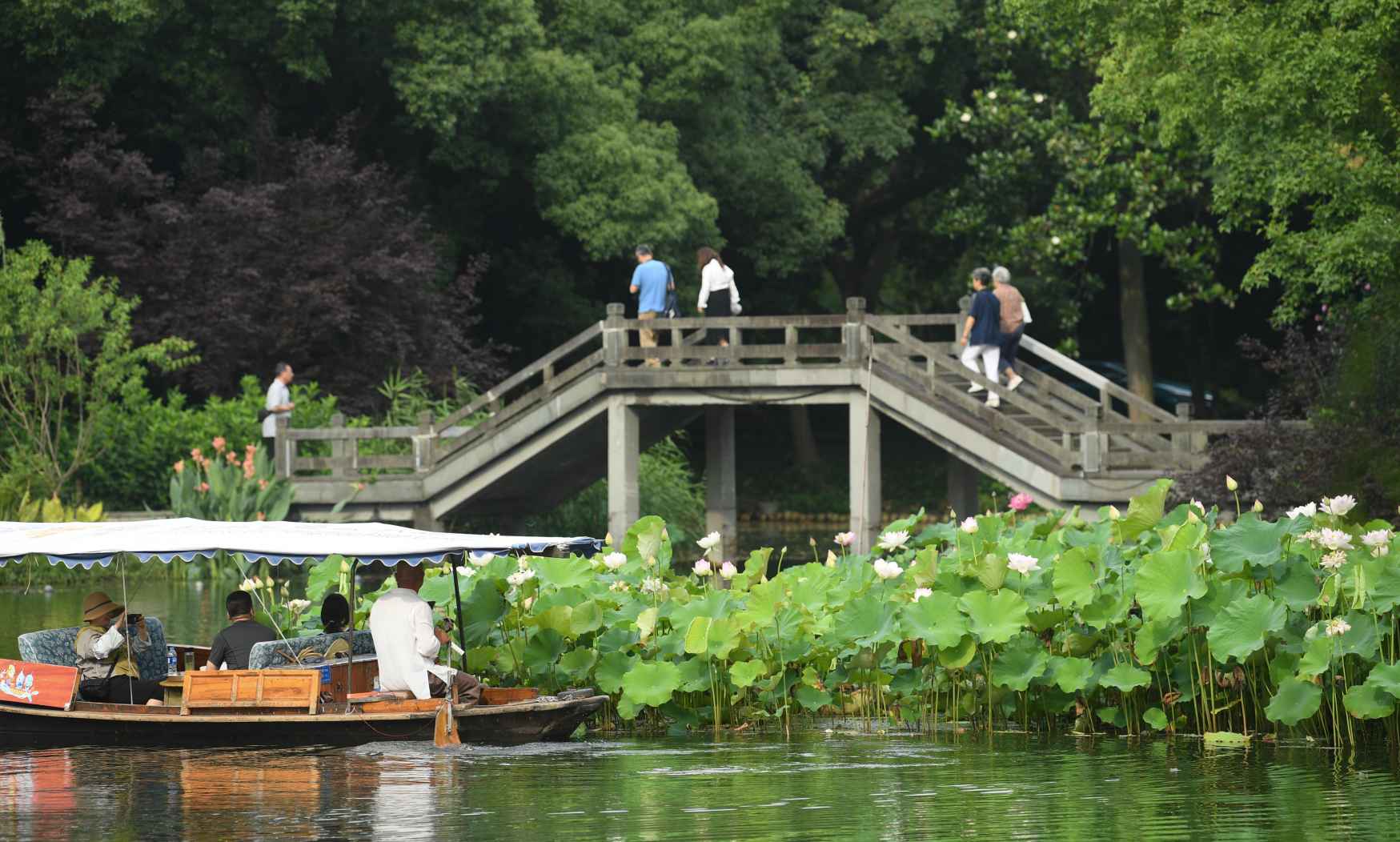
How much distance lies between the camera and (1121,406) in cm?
4688

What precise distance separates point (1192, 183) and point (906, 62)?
22.0ft

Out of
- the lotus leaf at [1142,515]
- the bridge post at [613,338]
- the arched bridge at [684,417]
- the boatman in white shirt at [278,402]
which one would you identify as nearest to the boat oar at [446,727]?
the lotus leaf at [1142,515]

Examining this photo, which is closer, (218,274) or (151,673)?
(151,673)

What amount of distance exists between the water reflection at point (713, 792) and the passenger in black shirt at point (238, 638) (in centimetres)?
68

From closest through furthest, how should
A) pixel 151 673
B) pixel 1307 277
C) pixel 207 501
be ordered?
pixel 151 673
pixel 1307 277
pixel 207 501

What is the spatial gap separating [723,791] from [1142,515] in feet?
14.0

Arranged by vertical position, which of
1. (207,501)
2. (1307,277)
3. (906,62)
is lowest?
(207,501)

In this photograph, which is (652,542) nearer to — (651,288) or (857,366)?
(857,366)

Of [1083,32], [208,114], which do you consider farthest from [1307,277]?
[208,114]

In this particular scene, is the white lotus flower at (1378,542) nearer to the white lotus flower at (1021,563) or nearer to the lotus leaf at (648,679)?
the white lotus flower at (1021,563)

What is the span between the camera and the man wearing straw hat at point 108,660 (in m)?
16.5

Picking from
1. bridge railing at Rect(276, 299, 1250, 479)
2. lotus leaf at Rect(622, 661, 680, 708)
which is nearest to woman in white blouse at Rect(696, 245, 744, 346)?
bridge railing at Rect(276, 299, 1250, 479)

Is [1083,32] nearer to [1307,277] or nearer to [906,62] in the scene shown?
[1307,277]

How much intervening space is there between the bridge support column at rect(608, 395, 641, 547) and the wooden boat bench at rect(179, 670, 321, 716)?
15.9 m
